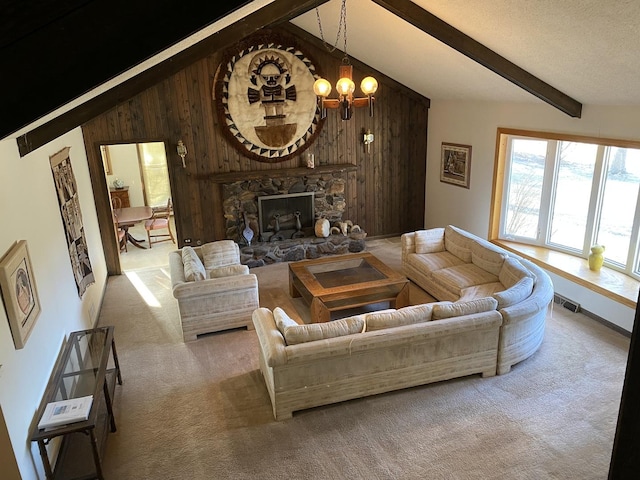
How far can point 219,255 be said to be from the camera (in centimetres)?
621

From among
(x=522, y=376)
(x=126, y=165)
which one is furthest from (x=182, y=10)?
(x=126, y=165)

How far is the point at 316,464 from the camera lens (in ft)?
11.5

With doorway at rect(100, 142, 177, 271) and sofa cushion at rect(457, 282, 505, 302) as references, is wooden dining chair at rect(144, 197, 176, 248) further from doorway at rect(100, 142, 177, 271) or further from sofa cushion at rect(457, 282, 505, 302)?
sofa cushion at rect(457, 282, 505, 302)

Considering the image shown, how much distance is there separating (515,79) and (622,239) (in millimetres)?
2288

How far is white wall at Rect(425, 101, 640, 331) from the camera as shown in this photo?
519 cm

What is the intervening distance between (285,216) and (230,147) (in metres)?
1.45

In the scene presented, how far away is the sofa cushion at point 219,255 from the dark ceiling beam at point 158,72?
6.95 feet

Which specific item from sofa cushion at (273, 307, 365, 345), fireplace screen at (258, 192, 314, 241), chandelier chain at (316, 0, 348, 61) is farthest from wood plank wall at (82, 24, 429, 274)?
sofa cushion at (273, 307, 365, 345)

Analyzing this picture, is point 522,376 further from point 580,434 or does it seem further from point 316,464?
point 316,464

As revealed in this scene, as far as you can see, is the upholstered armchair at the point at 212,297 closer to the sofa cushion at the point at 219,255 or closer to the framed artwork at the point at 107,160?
the sofa cushion at the point at 219,255

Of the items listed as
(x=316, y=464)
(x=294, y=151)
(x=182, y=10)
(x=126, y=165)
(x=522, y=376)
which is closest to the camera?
(x=182, y=10)

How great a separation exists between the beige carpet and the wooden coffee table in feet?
2.92

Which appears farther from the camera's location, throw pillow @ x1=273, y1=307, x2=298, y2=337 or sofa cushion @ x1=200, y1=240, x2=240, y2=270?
sofa cushion @ x1=200, y1=240, x2=240, y2=270

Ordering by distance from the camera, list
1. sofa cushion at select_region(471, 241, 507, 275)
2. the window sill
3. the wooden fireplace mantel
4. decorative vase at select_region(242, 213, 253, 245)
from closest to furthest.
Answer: the window sill < sofa cushion at select_region(471, 241, 507, 275) < the wooden fireplace mantel < decorative vase at select_region(242, 213, 253, 245)
